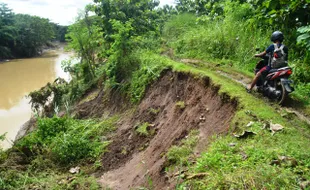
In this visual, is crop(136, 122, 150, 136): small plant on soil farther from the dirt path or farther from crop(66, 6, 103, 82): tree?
crop(66, 6, 103, 82): tree

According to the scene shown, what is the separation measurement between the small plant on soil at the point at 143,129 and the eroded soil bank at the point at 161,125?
0.08m

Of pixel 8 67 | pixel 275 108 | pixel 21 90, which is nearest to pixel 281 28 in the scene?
pixel 275 108

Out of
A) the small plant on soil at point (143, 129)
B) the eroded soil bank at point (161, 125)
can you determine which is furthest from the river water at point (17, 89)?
the small plant on soil at point (143, 129)

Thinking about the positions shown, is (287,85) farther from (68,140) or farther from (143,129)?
(68,140)

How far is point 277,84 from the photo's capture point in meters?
5.11

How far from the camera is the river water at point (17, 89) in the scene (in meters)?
15.0

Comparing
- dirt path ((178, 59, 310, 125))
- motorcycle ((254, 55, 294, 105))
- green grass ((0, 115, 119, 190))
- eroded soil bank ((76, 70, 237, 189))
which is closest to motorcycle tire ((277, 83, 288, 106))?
motorcycle ((254, 55, 294, 105))

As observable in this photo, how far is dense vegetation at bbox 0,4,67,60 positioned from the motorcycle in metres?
43.3

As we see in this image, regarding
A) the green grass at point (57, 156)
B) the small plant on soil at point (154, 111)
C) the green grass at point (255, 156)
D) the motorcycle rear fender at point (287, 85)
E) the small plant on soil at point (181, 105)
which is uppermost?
the motorcycle rear fender at point (287, 85)

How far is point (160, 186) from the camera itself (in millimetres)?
3924

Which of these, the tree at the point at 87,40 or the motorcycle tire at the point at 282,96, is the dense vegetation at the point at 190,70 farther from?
the motorcycle tire at the point at 282,96

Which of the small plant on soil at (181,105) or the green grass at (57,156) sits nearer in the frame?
the green grass at (57,156)

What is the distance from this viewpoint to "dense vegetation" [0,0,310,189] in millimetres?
3062

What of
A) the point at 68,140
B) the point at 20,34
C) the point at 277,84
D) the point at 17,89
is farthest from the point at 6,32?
the point at 277,84
